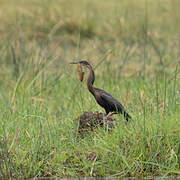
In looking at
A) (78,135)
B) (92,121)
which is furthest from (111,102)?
(78,135)

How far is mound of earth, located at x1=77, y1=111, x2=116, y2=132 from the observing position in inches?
253

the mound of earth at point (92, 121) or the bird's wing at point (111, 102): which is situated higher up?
the bird's wing at point (111, 102)

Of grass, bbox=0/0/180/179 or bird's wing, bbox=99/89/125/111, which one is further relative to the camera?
bird's wing, bbox=99/89/125/111

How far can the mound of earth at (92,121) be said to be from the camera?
21.1 feet

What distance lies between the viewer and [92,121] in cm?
644

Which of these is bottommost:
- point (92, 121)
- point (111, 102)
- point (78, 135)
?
point (78, 135)

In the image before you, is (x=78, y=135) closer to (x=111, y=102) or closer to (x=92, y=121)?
(x=92, y=121)

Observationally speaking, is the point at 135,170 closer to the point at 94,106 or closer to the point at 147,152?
the point at 147,152

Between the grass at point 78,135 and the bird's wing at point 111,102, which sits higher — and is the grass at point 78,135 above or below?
below

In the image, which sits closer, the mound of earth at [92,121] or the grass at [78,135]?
the grass at [78,135]

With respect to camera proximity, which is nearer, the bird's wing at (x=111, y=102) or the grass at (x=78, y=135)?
the grass at (x=78, y=135)

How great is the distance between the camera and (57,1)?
46.3 feet

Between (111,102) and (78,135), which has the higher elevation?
(111,102)

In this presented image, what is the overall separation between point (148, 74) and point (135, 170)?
467cm
